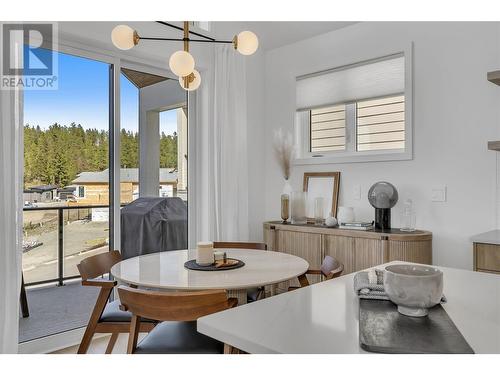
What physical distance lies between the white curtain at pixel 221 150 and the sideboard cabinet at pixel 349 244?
412 mm

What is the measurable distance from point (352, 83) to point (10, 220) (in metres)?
2.96

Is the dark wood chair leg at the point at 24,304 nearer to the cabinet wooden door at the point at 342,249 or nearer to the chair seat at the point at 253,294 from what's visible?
the chair seat at the point at 253,294

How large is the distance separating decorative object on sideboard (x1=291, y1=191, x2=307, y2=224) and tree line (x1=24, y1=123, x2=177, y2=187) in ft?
4.83

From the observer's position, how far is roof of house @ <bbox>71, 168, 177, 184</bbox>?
3000 mm

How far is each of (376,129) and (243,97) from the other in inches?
51.2

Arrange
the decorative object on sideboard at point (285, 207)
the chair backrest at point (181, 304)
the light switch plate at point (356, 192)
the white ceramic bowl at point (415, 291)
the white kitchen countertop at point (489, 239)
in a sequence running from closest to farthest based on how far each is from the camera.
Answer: the white ceramic bowl at point (415, 291), the chair backrest at point (181, 304), the white kitchen countertop at point (489, 239), the light switch plate at point (356, 192), the decorative object on sideboard at point (285, 207)

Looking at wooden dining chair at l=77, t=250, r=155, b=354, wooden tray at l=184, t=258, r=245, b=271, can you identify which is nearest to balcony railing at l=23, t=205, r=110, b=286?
wooden dining chair at l=77, t=250, r=155, b=354

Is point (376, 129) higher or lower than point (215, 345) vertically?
higher

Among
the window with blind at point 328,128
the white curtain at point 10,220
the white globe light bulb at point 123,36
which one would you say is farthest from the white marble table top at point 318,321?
the window with blind at point 328,128

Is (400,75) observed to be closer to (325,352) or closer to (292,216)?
(292,216)

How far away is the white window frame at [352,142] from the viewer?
322 centimetres

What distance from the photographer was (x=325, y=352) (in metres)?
0.72
